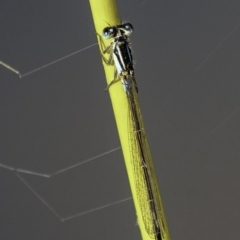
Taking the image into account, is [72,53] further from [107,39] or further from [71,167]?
[107,39]

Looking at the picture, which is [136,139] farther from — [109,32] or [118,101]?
[109,32]

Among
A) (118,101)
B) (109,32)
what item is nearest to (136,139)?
(118,101)

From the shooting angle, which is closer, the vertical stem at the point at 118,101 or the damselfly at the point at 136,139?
the vertical stem at the point at 118,101

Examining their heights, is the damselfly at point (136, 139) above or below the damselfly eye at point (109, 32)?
below

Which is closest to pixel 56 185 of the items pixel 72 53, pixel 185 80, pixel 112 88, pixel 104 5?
pixel 72 53

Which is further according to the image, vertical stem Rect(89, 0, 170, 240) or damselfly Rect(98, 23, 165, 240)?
damselfly Rect(98, 23, 165, 240)

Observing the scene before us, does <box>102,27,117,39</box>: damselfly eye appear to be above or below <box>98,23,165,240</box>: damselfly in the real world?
above
